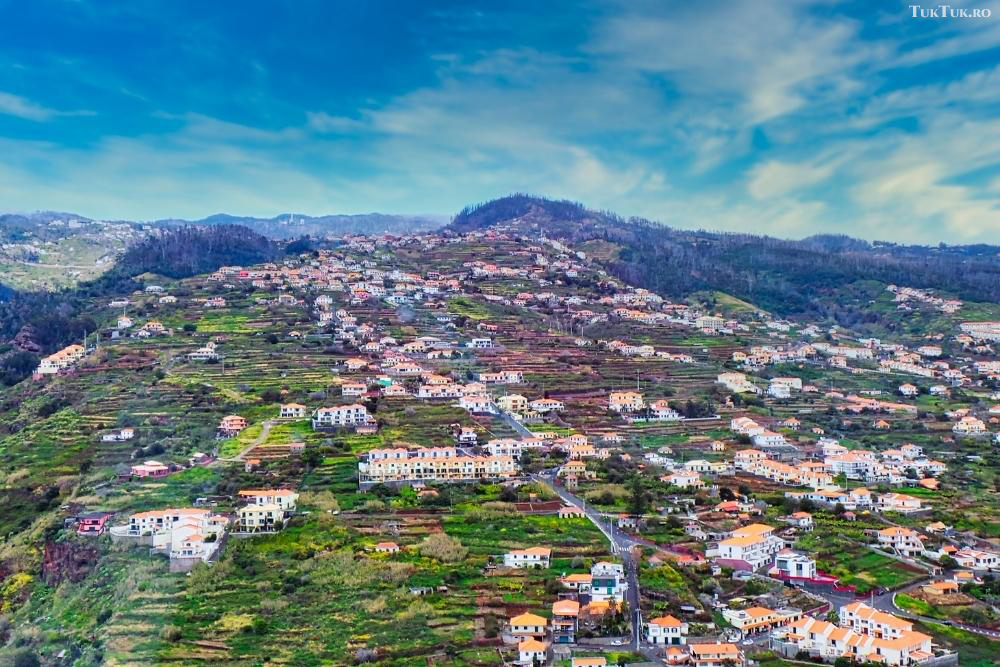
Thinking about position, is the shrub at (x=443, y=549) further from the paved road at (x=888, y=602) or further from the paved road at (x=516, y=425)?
the paved road at (x=516, y=425)

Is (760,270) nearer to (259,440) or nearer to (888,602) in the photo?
(259,440)

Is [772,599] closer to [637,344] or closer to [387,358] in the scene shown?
[387,358]

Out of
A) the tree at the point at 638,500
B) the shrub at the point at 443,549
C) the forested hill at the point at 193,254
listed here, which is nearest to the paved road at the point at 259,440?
the shrub at the point at 443,549

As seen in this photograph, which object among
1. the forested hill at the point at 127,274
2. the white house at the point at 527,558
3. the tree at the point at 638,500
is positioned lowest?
the white house at the point at 527,558

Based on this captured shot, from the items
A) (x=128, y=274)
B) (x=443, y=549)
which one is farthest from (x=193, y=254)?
(x=443, y=549)

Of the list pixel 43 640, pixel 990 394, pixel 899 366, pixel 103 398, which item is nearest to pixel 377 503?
pixel 43 640
